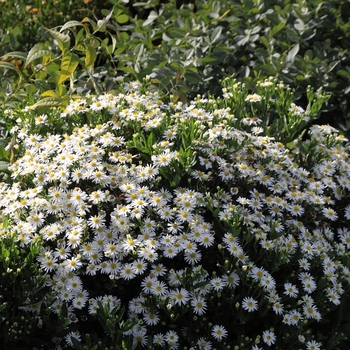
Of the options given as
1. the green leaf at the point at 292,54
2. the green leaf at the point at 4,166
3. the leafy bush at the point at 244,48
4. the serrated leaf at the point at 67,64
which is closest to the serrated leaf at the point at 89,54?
the serrated leaf at the point at 67,64

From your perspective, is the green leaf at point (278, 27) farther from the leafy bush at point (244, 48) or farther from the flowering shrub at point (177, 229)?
the flowering shrub at point (177, 229)

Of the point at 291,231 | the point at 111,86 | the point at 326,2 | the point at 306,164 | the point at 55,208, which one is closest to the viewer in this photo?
the point at 55,208

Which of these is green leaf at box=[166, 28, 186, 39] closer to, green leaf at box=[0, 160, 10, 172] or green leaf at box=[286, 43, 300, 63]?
green leaf at box=[286, 43, 300, 63]

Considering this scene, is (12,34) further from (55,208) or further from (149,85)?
(55,208)

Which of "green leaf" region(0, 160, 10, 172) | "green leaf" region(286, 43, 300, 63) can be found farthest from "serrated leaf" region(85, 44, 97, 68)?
"green leaf" region(286, 43, 300, 63)

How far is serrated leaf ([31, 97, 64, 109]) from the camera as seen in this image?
275cm

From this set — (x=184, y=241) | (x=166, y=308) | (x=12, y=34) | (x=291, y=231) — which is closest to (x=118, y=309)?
(x=166, y=308)

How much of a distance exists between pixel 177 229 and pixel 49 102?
0.92 meters

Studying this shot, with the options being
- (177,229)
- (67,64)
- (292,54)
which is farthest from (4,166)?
(292,54)

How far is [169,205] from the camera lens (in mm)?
2299

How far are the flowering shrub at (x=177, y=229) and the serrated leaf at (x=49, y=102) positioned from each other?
0.23 feet

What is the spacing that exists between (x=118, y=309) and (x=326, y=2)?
8.67ft

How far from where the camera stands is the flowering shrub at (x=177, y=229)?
7.06ft

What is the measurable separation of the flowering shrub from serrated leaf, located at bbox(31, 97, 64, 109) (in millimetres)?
70
